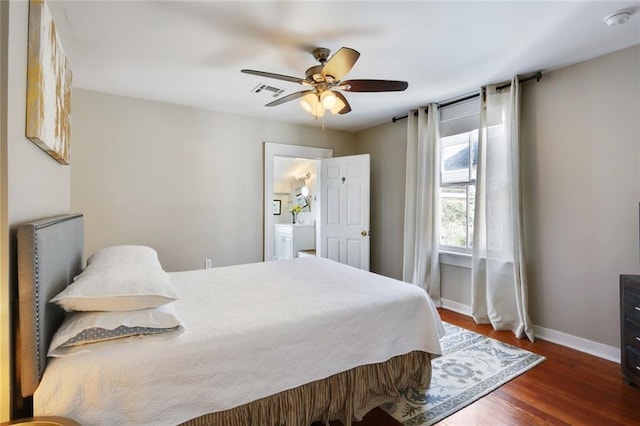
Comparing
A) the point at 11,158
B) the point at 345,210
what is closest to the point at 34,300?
the point at 11,158

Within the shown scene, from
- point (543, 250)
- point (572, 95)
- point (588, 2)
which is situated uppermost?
point (588, 2)

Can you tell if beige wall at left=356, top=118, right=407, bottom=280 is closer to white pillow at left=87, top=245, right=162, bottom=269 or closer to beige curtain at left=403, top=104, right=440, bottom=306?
beige curtain at left=403, top=104, right=440, bottom=306

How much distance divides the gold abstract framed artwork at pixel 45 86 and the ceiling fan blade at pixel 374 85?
1660mm

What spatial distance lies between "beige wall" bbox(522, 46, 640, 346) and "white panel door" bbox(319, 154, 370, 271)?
193 centimetres

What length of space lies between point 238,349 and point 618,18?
3019mm

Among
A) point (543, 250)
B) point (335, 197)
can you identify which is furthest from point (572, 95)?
point (335, 197)

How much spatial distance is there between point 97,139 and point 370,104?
309cm

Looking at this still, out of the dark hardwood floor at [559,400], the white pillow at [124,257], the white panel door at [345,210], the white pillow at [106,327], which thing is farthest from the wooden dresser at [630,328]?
the white pillow at [124,257]

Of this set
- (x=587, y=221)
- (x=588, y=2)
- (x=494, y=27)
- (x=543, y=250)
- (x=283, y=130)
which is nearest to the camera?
(x=588, y=2)

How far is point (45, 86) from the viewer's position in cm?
136

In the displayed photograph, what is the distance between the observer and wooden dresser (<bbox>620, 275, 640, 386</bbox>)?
2.03 m

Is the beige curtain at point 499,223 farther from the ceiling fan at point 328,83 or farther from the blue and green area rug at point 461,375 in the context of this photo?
the ceiling fan at point 328,83

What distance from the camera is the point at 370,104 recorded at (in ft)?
12.1

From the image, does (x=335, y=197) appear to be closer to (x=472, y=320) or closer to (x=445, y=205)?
(x=445, y=205)
